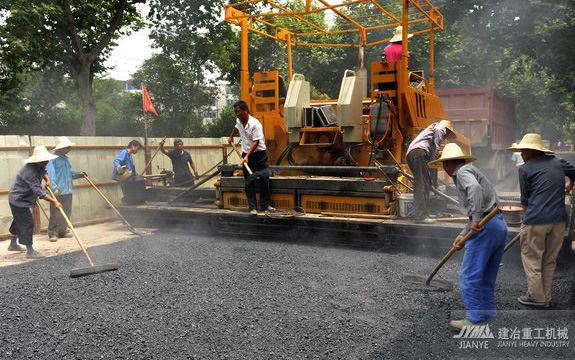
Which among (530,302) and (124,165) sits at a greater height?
(124,165)

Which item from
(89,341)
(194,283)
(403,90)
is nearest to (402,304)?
(194,283)

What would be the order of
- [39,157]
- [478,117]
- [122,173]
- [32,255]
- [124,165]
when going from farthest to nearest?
[478,117], [124,165], [122,173], [32,255], [39,157]

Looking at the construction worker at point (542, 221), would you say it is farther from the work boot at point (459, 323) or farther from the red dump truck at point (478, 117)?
the red dump truck at point (478, 117)

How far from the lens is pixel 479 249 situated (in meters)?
3.39

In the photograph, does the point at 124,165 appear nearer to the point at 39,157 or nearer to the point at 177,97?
the point at 39,157

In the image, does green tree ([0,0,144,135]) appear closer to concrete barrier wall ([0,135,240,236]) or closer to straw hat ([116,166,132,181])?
concrete barrier wall ([0,135,240,236])

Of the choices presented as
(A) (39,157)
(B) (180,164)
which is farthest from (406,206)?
(B) (180,164)

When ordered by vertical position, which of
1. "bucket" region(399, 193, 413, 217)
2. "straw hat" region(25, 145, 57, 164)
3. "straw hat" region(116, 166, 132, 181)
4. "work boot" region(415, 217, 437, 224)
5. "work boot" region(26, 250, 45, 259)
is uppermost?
"straw hat" region(25, 145, 57, 164)

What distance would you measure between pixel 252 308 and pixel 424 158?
2794 mm

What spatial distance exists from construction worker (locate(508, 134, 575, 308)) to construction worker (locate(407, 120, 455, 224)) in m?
1.49

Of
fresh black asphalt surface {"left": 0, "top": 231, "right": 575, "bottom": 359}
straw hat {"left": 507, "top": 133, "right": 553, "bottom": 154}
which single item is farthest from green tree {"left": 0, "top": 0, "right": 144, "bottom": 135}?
straw hat {"left": 507, "top": 133, "right": 553, "bottom": 154}

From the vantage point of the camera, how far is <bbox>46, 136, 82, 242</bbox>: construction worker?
727 centimetres

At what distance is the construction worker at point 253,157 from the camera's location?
21.6 ft

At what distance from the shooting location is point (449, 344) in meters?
3.21
